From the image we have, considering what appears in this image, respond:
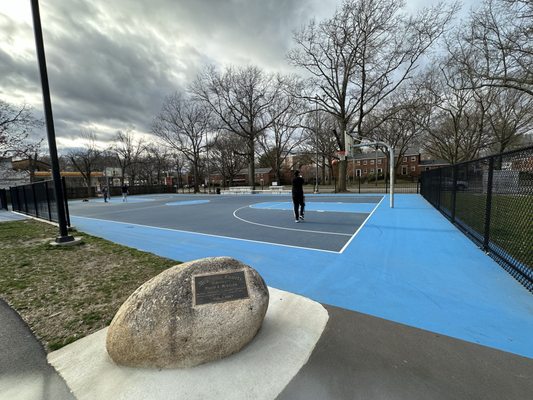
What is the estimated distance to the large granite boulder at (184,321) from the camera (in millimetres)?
2195

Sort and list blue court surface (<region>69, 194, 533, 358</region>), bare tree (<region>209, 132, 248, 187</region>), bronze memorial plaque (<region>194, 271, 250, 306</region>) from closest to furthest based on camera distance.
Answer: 1. bronze memorial plaque (<region>194, 271, 250, 306</region>)
2. blue court surface (<region>69, 194, 533, 358</region>)
3. bare tree (<region>209, 132, 248, 187</region>)

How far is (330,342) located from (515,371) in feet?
5.18

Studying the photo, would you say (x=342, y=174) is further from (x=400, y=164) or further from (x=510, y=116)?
(x=400, y=164)

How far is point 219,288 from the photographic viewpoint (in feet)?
8.38

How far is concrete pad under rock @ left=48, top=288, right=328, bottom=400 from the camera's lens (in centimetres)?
193

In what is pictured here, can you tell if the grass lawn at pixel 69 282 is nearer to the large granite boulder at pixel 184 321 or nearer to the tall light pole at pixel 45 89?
the large granite boulder at pixel 184 321

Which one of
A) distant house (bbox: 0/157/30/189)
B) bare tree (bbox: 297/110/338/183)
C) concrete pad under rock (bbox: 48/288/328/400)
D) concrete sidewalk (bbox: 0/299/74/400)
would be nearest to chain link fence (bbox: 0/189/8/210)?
distant house (bbox: 0/157/30/189)

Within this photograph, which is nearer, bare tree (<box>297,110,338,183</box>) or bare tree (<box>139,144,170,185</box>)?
→ bare tree (<box>297,110,338,183</box>)

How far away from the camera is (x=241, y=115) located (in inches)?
1344

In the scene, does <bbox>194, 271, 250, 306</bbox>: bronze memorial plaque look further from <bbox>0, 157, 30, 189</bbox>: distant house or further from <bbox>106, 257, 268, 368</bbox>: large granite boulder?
<bbox>0, 157, 30, 189</bbox>: distant house

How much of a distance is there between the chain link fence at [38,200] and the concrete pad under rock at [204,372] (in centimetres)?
843

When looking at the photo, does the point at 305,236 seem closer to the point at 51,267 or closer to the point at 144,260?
the point at 144,260

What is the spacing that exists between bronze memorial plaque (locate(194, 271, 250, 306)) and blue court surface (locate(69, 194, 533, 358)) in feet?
5.03

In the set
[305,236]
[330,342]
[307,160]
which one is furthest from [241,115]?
[330,342]
